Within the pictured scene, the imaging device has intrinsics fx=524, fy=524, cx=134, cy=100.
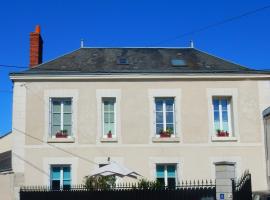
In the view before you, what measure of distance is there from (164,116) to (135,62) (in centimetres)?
268

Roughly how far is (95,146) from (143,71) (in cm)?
334

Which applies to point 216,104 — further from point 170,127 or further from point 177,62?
point 177,62

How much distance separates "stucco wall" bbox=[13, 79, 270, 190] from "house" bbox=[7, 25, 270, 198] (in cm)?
4

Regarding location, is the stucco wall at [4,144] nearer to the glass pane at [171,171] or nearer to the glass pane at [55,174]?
the glass pane at [55,174]

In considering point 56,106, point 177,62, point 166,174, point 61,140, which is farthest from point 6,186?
point 177,62

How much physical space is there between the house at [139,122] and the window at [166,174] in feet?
0.12

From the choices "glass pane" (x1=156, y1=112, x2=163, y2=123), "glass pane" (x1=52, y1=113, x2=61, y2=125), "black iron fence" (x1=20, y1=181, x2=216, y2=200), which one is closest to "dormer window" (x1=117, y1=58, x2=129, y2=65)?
"glass pane" (x1=156, y1=112, x2=163, y2=123)

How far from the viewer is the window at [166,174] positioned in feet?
63.8

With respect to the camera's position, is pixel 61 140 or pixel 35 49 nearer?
pixel 61 140

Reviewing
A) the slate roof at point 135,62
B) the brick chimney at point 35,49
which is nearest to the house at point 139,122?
the slate roof at point 135,62

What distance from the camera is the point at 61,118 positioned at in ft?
64.6

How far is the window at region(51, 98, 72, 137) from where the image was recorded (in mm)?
19625

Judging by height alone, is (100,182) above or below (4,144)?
below

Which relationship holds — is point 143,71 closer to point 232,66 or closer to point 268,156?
point 232,66
